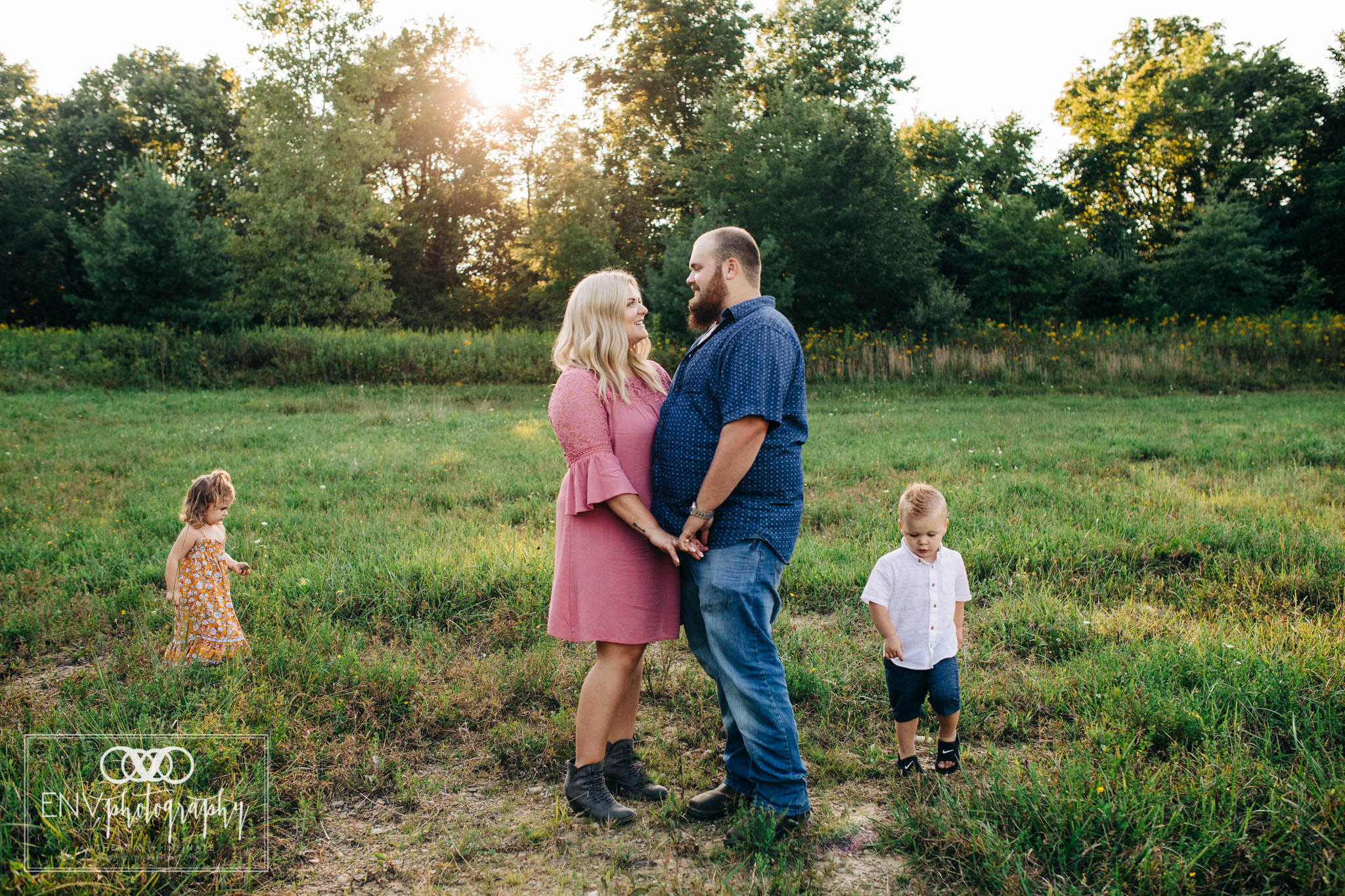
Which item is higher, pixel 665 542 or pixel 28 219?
pixel 28 219

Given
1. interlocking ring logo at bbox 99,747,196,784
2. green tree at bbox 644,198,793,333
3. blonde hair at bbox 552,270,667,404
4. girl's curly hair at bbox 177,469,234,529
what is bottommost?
interlocking ring logo at bbox 99,747,196,784

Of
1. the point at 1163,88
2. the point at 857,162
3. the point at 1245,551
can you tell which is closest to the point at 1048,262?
the point at 857,162

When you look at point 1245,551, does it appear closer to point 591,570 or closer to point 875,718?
point 875,718

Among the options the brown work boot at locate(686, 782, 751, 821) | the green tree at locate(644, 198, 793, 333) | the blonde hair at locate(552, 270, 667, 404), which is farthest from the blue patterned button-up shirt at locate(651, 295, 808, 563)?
the green tree at locate(644, 198, 793, 333)

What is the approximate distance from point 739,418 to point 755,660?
3.05 ft

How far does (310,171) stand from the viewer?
98.9 ft

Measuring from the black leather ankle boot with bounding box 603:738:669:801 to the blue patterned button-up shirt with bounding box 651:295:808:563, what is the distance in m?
1.11

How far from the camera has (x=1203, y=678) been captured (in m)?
3.79

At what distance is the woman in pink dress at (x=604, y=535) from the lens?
315 centimetres

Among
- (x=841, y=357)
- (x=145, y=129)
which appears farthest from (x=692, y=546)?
(x=145, y=129)

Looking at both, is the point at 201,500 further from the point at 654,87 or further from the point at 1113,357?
the point at 654,87

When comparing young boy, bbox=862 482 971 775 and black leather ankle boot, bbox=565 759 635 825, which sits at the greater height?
young boy, bbox=862 482 971 775

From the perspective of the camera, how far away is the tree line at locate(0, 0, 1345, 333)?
79.5 feet

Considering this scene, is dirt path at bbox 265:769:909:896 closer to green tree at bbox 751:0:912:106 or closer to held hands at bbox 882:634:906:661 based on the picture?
held hands at bbox 882:634:906:661
